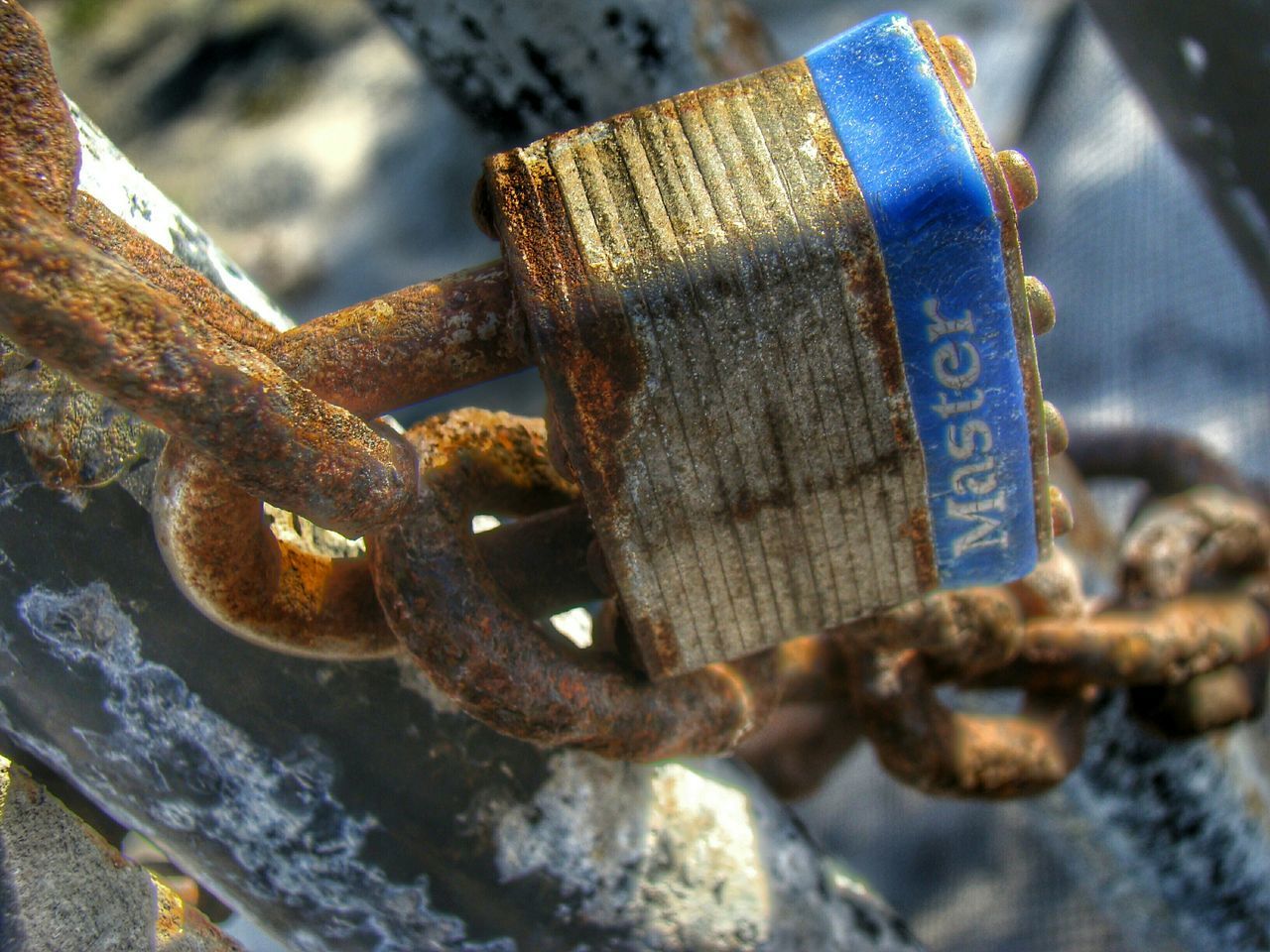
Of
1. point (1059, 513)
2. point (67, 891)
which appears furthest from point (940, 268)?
point (67, 891)

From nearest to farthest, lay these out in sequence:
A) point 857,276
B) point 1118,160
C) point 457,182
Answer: point 857,276
point 1118,160
point 457,182

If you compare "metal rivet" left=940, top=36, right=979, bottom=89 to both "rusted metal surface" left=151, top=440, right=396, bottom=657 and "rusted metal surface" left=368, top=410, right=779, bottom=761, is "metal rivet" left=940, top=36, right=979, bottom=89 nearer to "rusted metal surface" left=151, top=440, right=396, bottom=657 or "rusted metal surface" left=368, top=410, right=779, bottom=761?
"rusted metal surface" left=368, top=410, right=779, bottom=761

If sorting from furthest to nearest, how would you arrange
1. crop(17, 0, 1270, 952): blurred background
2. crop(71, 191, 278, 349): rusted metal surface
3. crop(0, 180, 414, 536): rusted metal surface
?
1. crop(17, 0, 1270, 952): blurred background
2. crop(71, 191, 278, 349): rusted metal surface
3. crop(0, 180, 414, 536): rusted metal surface

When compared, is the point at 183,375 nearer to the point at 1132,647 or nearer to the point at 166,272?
the point at 166,272

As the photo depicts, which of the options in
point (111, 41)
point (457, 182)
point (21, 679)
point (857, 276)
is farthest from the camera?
point (111, 41)

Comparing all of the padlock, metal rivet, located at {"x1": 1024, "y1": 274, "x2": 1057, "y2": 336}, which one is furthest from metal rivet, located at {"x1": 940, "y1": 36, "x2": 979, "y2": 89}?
metal rivet, located at {"x1": 1024, "y1": 274, "x2": 1057, "y2": 336}

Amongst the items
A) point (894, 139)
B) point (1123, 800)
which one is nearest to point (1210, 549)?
point (1123, 800)

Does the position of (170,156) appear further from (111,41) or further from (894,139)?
(894,139)

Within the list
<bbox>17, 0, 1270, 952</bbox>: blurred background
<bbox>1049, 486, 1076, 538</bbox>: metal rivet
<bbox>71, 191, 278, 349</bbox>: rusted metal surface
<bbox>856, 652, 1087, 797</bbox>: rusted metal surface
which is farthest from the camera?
<bbox>17, 0, 1270, 952</bbox>: blurred background
